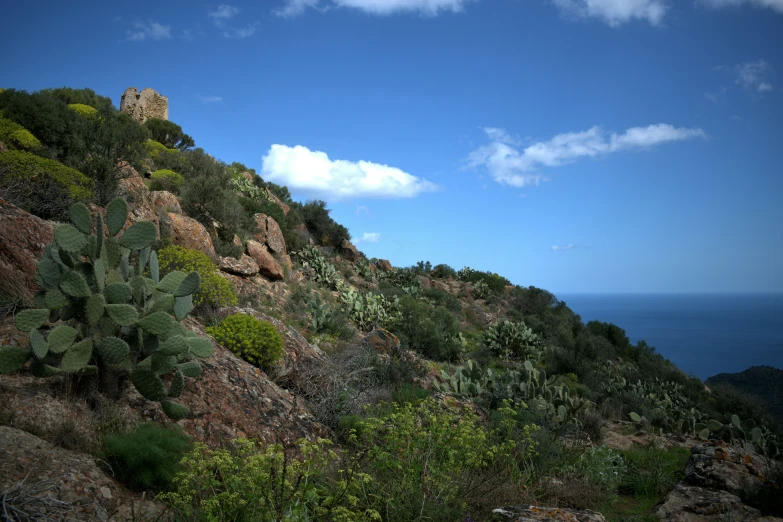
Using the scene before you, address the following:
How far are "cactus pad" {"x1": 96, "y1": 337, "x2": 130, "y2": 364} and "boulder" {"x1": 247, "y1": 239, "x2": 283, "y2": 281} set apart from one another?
8.97 metres

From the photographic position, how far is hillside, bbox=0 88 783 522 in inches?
127

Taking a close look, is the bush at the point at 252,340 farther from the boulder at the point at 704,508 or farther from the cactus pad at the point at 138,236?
the boulder at the point at 704,508

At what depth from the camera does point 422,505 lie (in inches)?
118

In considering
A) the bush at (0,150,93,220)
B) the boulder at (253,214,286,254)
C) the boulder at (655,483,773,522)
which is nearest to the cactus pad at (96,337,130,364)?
the boulder at (655,483,773,522)

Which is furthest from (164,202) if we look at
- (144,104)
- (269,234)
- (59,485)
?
(144,104)

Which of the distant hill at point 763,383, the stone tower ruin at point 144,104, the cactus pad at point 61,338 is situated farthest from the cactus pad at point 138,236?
the stone tower ruin at point 144,104

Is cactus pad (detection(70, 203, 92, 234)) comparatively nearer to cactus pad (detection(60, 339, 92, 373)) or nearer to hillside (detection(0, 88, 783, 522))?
hillside (detection(0, 88, 783, 522))

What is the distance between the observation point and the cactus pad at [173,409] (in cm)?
438

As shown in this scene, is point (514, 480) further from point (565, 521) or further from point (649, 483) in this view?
point (649, 483)

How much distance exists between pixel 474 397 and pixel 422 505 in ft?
18.1

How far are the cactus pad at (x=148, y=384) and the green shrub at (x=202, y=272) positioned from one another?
399cm

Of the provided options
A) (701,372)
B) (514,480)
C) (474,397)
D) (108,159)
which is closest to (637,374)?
(474,397)

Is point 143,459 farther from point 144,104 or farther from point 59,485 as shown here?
point 144,104

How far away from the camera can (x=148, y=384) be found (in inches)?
171
